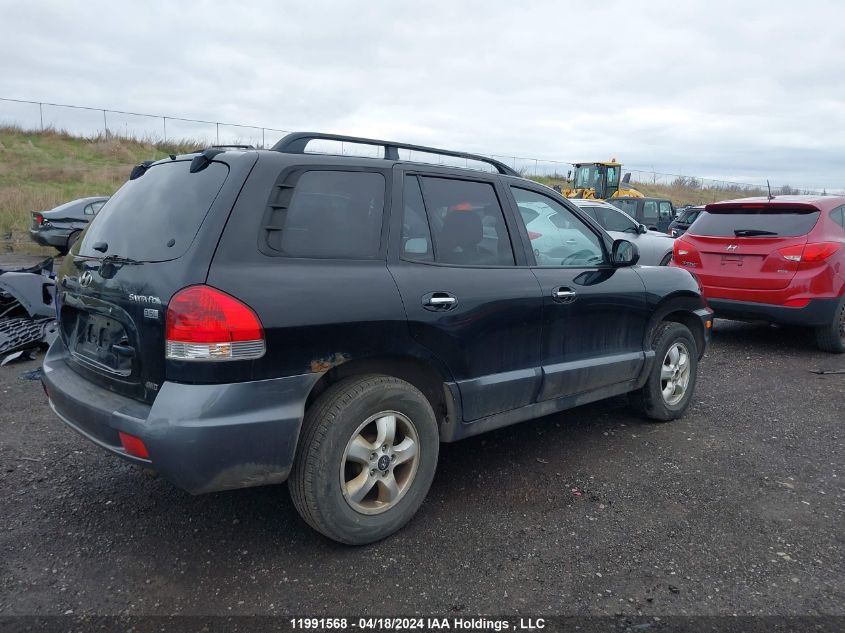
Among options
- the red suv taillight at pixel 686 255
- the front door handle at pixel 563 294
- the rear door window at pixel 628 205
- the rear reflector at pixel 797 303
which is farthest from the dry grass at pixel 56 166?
the front door handle at pixel 563 294

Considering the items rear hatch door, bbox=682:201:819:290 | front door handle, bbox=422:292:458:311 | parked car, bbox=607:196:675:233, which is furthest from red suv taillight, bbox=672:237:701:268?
parked car, bbox=607:196:675:233

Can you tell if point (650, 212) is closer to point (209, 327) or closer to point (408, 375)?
point (408, 375)

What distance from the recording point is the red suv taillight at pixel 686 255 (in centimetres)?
776

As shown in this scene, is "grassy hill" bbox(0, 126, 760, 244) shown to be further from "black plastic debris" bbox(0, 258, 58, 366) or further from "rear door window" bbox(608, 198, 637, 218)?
"rear door window" bbox(608, 198, 637, 218)

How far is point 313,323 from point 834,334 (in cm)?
667

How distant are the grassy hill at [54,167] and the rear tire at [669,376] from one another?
18.3 metres

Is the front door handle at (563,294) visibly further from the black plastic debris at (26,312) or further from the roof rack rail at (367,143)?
the black plastic debris at (26,312)

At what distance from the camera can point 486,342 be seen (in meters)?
3.43

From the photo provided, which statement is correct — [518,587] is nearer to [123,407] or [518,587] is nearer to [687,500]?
[687,500]

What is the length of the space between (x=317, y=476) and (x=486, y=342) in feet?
3.81

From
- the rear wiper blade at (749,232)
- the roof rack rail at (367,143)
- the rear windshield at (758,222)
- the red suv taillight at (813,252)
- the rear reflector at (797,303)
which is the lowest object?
the rear reflector at (797,303)

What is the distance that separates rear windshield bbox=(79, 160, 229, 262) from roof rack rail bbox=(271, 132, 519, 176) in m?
0.34

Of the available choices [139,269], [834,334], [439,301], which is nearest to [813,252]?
[834,334]

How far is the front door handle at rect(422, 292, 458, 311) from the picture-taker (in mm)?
3152
